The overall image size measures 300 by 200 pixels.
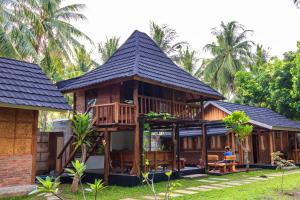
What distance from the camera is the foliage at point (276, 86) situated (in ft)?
72.1

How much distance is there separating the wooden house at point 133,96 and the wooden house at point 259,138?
15.8 ft

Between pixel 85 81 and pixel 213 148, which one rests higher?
pixel 85 81

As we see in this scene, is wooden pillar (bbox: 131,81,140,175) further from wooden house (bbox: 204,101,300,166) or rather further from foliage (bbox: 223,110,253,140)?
wooden house (bbox: 204,101,300,166)

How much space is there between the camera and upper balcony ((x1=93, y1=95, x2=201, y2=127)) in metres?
11.1

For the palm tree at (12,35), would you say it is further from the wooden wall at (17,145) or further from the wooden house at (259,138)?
the wooden house at (259,138)

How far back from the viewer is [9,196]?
8508 mm

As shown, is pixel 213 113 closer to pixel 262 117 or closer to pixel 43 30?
pixel 262 117

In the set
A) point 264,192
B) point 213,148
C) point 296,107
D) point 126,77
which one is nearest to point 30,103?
point 126,77

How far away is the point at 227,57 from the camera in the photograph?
31.6m

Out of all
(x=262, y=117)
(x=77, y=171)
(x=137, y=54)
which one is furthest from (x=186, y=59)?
(x=77, y=171)

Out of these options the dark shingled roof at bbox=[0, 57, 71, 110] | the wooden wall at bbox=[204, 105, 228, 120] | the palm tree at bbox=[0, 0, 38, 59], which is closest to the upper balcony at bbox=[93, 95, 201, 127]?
the dark shingled roof at bbox=[0, 57, 71, 110]

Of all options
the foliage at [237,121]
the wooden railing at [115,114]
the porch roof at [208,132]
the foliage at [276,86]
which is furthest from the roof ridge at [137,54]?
the foliage at [276,86]

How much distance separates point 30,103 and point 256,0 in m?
7.39

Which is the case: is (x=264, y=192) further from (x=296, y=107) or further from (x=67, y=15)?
(x=67, y=15)
